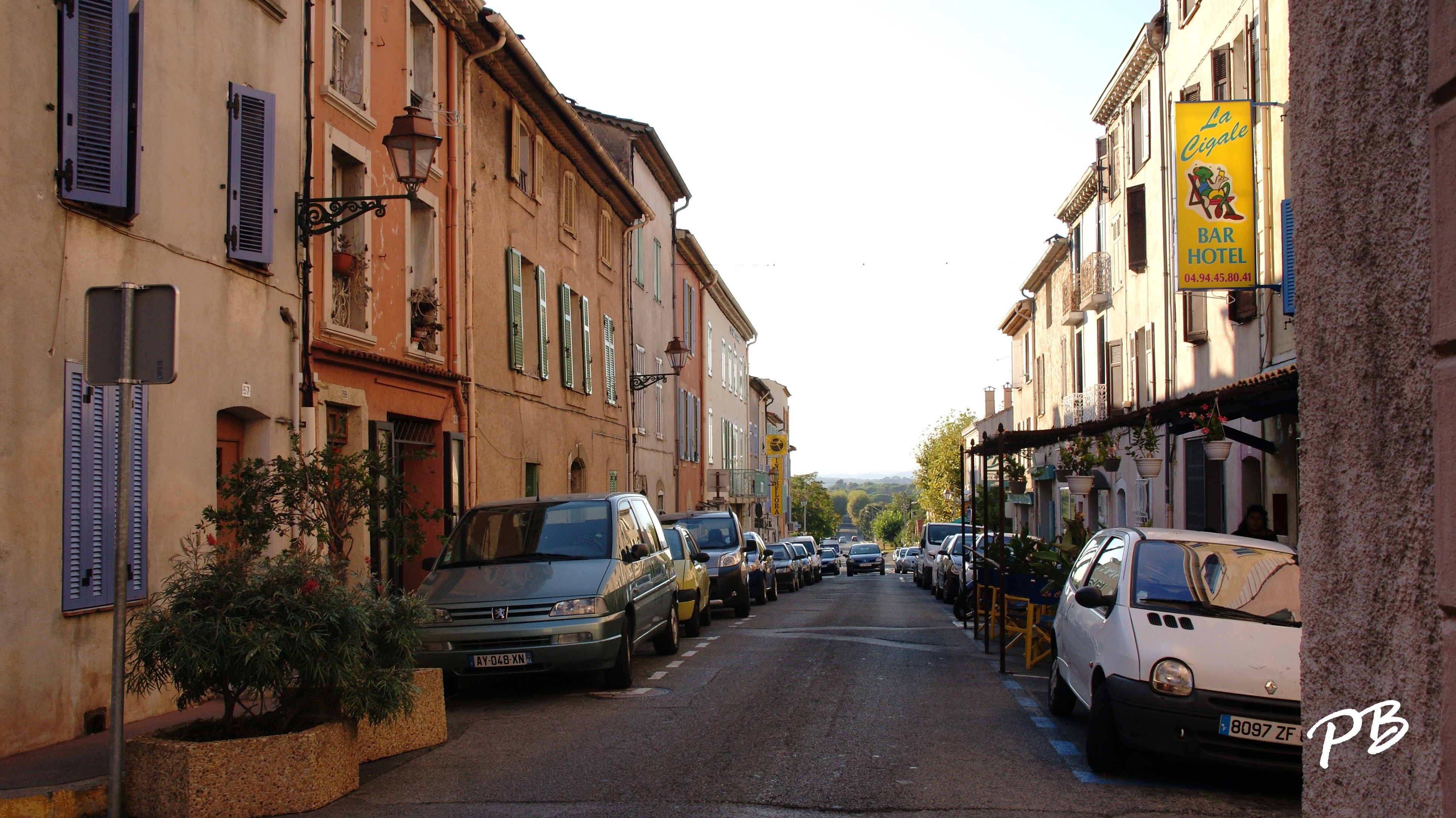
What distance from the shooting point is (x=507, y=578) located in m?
10.7

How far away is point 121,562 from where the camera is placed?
18.9ft

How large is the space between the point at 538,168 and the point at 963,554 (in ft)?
32.9

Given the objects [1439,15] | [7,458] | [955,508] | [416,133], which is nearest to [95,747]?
[7,458]

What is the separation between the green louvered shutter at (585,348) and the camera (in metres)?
24.2

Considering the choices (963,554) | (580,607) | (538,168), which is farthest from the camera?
(538,168)

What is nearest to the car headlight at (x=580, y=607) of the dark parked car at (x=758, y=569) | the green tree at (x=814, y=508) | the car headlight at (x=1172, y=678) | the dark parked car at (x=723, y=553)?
the car headlight at (x=1172, y=678)

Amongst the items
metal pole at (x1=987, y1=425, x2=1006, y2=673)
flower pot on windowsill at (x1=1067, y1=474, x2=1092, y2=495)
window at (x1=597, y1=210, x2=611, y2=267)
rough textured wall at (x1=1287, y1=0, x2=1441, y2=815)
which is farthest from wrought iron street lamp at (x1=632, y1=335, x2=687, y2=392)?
rough textured wall at (x1=1287, y1=0, x2=1441, y2=815)

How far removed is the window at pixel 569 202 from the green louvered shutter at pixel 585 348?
149cm

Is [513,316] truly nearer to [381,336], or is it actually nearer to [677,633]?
[381,336]

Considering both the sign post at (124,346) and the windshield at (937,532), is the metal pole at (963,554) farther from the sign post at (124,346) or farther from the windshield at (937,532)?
the windshield at (937,532)

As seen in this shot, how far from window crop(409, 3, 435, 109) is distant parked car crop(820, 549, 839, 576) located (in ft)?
145

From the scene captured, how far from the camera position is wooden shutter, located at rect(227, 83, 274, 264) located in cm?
1085

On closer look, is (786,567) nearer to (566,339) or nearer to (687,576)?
(566,339)

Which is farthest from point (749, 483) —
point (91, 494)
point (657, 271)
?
point (91, 494)
